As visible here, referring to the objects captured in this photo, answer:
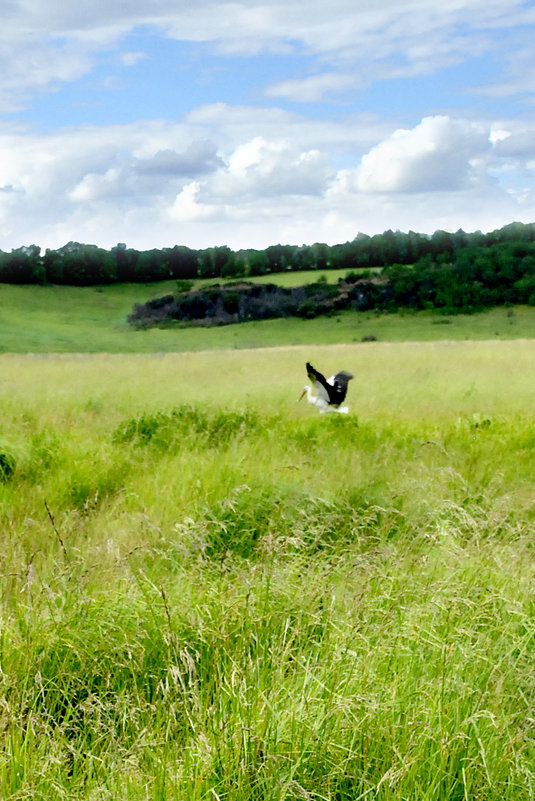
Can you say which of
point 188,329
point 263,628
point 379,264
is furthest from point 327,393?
point 379,264

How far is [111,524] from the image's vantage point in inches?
245

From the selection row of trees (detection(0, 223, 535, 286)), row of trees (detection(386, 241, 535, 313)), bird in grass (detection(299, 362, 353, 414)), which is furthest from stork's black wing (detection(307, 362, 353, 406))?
row of trees (detection(0, 223, 535, 286))

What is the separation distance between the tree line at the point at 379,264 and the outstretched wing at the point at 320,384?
52335 mm

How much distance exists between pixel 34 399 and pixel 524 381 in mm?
8732

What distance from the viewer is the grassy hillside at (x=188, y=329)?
Answer: 164ft

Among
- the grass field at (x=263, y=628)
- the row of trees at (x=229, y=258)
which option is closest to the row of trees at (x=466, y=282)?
the row of trees at (x=229, y=258)

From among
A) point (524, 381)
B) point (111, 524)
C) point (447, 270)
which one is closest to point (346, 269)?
point (447, 270)

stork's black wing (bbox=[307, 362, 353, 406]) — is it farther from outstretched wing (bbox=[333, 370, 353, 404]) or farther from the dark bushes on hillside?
the dark bushes on hillside

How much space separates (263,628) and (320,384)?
7010mm

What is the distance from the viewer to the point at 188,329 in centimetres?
5922

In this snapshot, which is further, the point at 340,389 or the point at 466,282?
the point at 466,282

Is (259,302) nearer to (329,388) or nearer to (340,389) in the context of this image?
(340,389)

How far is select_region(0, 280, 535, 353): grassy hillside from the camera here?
1973 inches

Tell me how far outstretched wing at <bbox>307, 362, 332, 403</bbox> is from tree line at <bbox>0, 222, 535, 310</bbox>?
5233 cm
